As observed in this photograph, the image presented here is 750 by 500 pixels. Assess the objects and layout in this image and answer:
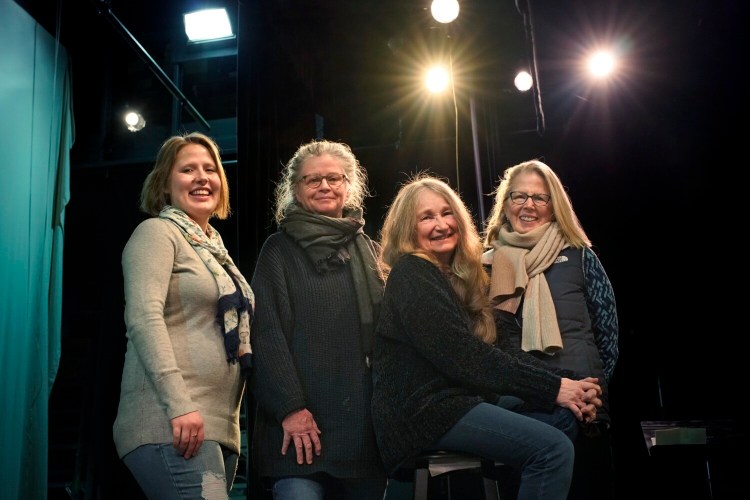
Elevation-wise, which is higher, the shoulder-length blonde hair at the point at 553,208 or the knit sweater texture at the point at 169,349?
the shoulder-length blonde hair at the point at 553,208

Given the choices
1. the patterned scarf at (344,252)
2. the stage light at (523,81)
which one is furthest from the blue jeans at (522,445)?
the stage light at (523,81)

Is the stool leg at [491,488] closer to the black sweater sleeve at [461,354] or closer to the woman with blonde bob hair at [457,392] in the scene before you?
the woman with blonde bob hair at [457,392]

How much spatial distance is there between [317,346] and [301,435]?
10.0 inches

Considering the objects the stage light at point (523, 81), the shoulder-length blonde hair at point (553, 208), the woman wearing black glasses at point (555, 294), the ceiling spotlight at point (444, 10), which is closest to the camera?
the woman wearing black glasses at point (555, 294)

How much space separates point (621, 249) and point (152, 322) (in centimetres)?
329

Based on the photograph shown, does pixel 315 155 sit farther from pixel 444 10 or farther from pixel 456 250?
pixel 444 10

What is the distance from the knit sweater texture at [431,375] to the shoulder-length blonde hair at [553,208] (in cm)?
56

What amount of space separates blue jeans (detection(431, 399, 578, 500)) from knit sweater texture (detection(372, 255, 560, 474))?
4cm

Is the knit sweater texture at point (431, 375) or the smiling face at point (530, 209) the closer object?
the knit sweater texture at point (431, 375)

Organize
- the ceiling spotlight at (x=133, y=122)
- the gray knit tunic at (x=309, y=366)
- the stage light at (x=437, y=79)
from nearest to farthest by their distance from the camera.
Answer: the gray knit tunic at (x=309, y=366) → the stage light at (x=437, y=79) → the ceiling spotlight at (x=133, y=122)

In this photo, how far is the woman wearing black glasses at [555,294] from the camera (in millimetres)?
1968

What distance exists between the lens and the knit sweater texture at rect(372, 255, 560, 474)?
1.78 metres

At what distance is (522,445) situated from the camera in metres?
1.72

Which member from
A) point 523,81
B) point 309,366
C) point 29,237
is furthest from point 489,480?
point 523,81
